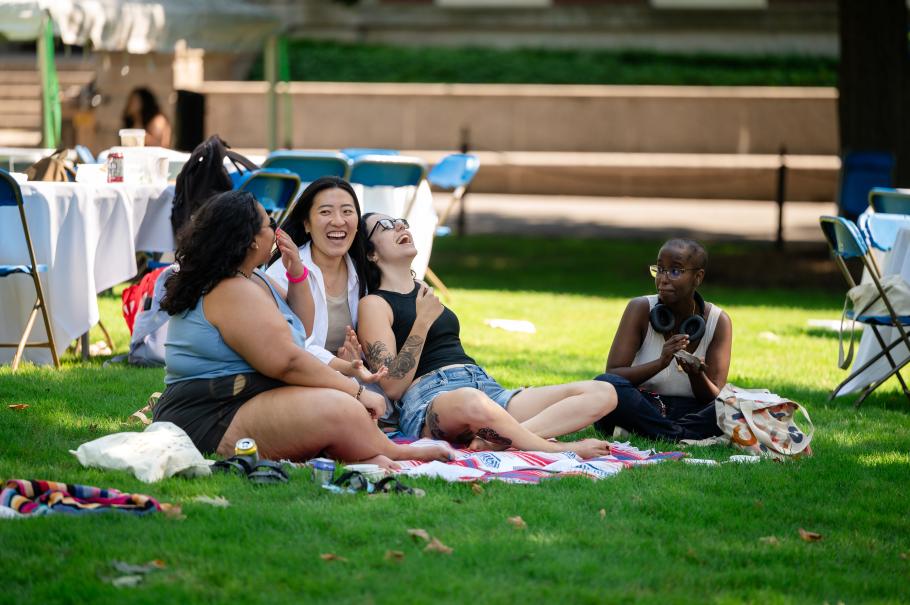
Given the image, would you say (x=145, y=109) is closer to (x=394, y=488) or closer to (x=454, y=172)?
(x=454, y=172)

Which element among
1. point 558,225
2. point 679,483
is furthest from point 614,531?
point 558,225

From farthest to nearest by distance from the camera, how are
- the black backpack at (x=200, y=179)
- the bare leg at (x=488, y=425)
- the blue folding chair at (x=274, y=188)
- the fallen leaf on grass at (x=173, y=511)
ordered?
the blue folding chair at (x=274, y=188)
the black backpack at (x=200, y=179)
the bare leg at (x=488, y=425)
the fallen leaf on grass at (x=173, y=511)

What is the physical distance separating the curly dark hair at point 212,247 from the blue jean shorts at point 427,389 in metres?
1.16

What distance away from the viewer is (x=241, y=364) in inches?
212

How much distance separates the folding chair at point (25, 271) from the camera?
7.30m

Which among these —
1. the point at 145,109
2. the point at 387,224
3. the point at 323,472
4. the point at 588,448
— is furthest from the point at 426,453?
the point at 145,109

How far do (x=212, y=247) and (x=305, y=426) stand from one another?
0.79 meters

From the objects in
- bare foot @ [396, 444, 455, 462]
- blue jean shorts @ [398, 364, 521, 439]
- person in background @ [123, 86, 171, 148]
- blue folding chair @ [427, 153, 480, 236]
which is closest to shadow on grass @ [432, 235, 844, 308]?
blue folding chair @ [427, 153, 480, 236]

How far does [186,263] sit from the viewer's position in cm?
534

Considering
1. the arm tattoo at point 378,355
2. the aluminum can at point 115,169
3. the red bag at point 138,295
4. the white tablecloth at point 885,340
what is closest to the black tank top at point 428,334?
the arm tattoo at point 378,355

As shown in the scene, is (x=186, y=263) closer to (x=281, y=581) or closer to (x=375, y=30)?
(x=281, y=581)

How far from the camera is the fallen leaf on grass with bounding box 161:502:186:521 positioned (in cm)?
457

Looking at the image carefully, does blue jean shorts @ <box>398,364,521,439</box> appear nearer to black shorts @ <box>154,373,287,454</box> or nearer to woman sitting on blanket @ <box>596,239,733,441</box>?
→ woman sitting on blanket @ <box>596,239,733,441</box>

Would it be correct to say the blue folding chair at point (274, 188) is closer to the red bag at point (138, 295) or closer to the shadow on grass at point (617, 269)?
the red bag at point (138, 295)
